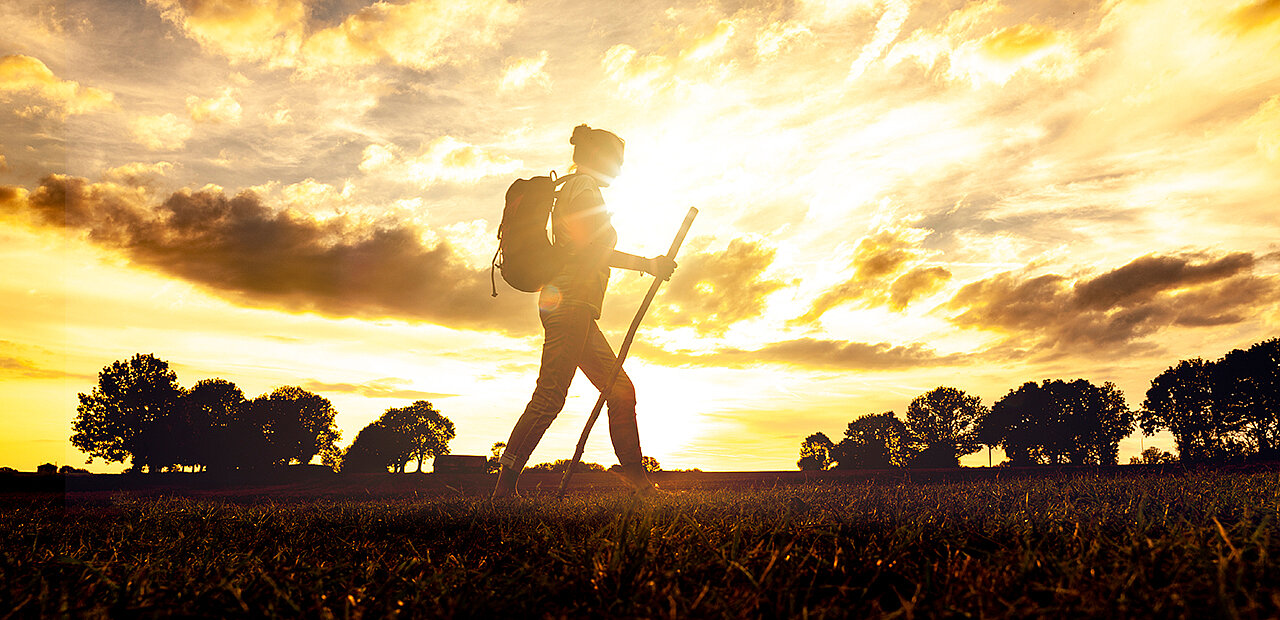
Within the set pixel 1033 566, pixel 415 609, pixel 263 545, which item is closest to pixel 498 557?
pixel 415 609

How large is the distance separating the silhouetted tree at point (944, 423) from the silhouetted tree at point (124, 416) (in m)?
68.1

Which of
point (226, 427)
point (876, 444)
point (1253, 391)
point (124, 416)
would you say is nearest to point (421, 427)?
point (226, 427)

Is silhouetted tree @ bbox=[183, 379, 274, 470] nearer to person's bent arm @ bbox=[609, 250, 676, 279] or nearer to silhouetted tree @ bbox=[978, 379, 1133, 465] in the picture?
person's bent arm @ bbox=[609, 250, 676, 279]

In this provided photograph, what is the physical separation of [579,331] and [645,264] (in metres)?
A: 1.06

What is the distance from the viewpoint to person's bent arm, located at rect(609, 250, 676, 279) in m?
7.24

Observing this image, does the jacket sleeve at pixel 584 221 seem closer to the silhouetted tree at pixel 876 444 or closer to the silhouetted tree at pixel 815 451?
the silhouetted tree at pixel 876 444

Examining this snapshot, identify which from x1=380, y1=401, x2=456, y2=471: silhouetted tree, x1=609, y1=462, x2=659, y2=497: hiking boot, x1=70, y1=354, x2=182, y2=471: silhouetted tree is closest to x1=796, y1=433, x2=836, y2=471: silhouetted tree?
x1=380, y1=401, x2=456, y2=471: silhouetted tree

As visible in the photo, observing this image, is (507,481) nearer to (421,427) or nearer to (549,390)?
(549,390)

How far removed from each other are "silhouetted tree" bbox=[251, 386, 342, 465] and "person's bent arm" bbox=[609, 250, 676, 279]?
208ft

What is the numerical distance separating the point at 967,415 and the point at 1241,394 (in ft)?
69.3

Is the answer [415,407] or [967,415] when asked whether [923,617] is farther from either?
[967,415]

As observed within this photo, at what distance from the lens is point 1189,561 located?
2.01 metres

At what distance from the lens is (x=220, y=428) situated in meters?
57.5

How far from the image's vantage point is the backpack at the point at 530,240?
6977 mm
